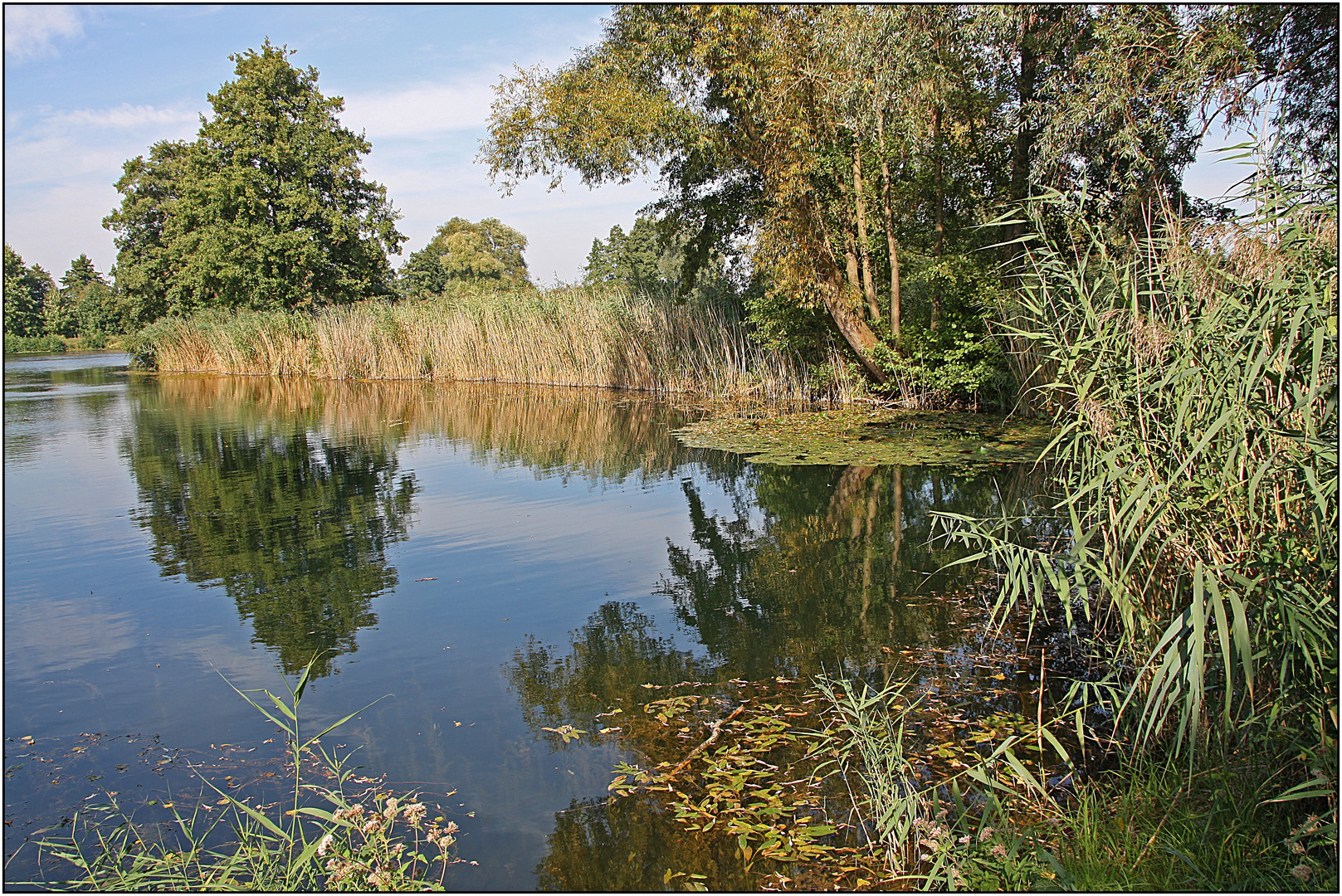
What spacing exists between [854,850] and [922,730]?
85 cm

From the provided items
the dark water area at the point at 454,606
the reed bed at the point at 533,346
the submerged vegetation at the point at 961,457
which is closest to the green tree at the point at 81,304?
the reed bed at the point at 533,346

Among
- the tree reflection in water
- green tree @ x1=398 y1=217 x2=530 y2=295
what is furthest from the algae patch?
green tree @ x1=398 y1=217 x2=530 y2=295

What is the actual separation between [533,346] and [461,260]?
34798mm

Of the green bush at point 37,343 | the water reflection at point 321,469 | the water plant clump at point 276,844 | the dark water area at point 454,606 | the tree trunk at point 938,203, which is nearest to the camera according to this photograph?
the water plant clump at point 276,844

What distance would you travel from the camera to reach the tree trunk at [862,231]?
12.3 meters

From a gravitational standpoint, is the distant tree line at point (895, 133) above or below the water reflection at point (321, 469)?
above

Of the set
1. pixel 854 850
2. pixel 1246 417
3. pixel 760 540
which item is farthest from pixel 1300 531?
pixel 760 540

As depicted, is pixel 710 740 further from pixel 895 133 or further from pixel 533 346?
pixel 533 346

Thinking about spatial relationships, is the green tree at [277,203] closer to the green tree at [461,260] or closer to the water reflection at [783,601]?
the green tree at [461,260]

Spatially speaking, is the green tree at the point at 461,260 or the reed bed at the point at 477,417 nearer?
the reed bed at the point at 477,417

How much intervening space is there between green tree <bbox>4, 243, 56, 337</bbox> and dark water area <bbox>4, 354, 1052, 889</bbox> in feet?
141

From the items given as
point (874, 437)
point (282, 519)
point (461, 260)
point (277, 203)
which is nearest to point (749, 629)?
point (282, 519)

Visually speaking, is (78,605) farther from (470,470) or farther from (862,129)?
(862,129)

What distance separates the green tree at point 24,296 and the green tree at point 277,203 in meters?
19.5
